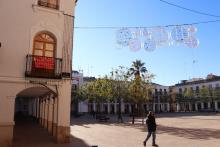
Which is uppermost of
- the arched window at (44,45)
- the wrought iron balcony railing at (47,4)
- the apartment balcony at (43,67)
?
the wrought iron balcony railing at (47,4)

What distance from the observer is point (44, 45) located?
15117mm

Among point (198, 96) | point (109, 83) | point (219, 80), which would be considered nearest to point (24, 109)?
point (109, 83)

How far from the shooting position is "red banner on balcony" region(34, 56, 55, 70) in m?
14.2

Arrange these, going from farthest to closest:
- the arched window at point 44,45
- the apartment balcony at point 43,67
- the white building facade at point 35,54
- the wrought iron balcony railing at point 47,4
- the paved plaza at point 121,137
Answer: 1. the wrought iron balcony railing at point 47,4
2. the arched window at point 44,45
3. the paved plaza at point 121,137
4. the apartment balcony at point 43,67
5. the white building facade at point 35,54

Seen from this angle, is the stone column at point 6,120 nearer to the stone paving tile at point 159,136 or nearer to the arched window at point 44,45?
the arched window at point 44,45

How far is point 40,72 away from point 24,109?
95.6 ft

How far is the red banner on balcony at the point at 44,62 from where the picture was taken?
14.2m

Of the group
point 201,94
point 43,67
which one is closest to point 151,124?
point 43,67

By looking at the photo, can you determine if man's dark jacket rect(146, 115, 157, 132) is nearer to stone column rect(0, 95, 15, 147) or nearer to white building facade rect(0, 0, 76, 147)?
white building facade rect(0, 0, 76, 147)

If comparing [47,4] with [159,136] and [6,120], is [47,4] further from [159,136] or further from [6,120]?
[159,136]

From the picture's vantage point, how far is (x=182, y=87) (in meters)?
98.8

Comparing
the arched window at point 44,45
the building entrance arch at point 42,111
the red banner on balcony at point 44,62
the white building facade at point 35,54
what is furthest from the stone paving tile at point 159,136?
the arched window at point 44,45

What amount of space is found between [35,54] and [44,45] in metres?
0.77

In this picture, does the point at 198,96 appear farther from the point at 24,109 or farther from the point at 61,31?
the point at 61,31
